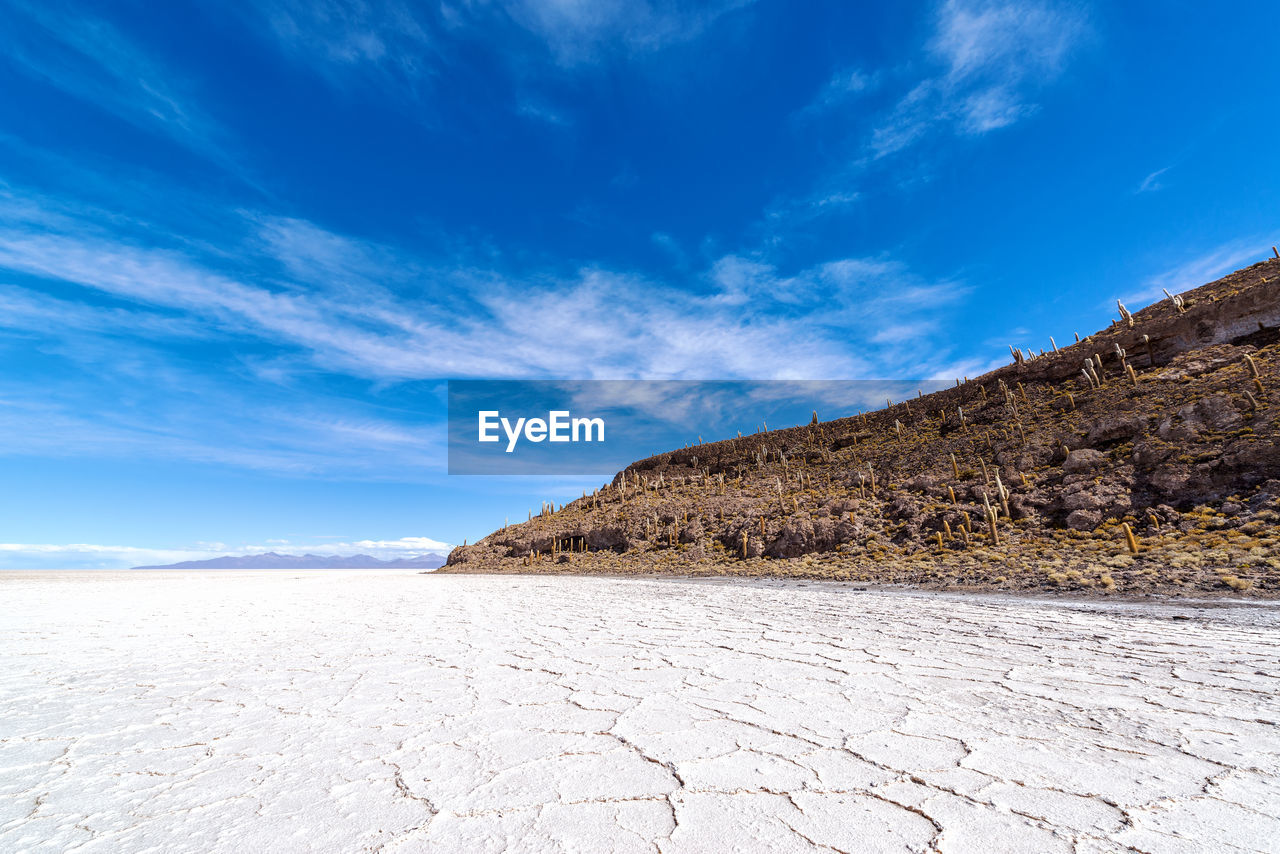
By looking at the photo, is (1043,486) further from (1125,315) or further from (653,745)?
(653,745)

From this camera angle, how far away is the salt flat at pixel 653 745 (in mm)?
1782

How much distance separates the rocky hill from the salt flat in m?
9.75

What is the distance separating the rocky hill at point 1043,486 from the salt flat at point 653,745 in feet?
32.0

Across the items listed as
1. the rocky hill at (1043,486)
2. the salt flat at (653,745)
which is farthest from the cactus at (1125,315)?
the salt flat at (653,745)

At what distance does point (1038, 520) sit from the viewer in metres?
18.1

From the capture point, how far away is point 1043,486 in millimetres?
19797

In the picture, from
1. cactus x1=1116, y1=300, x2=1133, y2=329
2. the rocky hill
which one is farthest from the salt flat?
cactus x1=1116, y1=300, x2=1133, y2=329

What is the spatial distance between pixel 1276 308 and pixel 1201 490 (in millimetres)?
11624

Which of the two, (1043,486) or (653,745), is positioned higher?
(1043,486)

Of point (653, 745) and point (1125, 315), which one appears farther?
point (1125, 315)

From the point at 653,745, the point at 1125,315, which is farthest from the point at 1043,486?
the point at 653,745

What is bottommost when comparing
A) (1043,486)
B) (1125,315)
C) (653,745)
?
(653,745)

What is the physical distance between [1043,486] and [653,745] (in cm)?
2296

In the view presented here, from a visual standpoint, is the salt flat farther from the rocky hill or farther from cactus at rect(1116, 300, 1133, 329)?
cactus at rect(1116, 300, 1133, 329)
